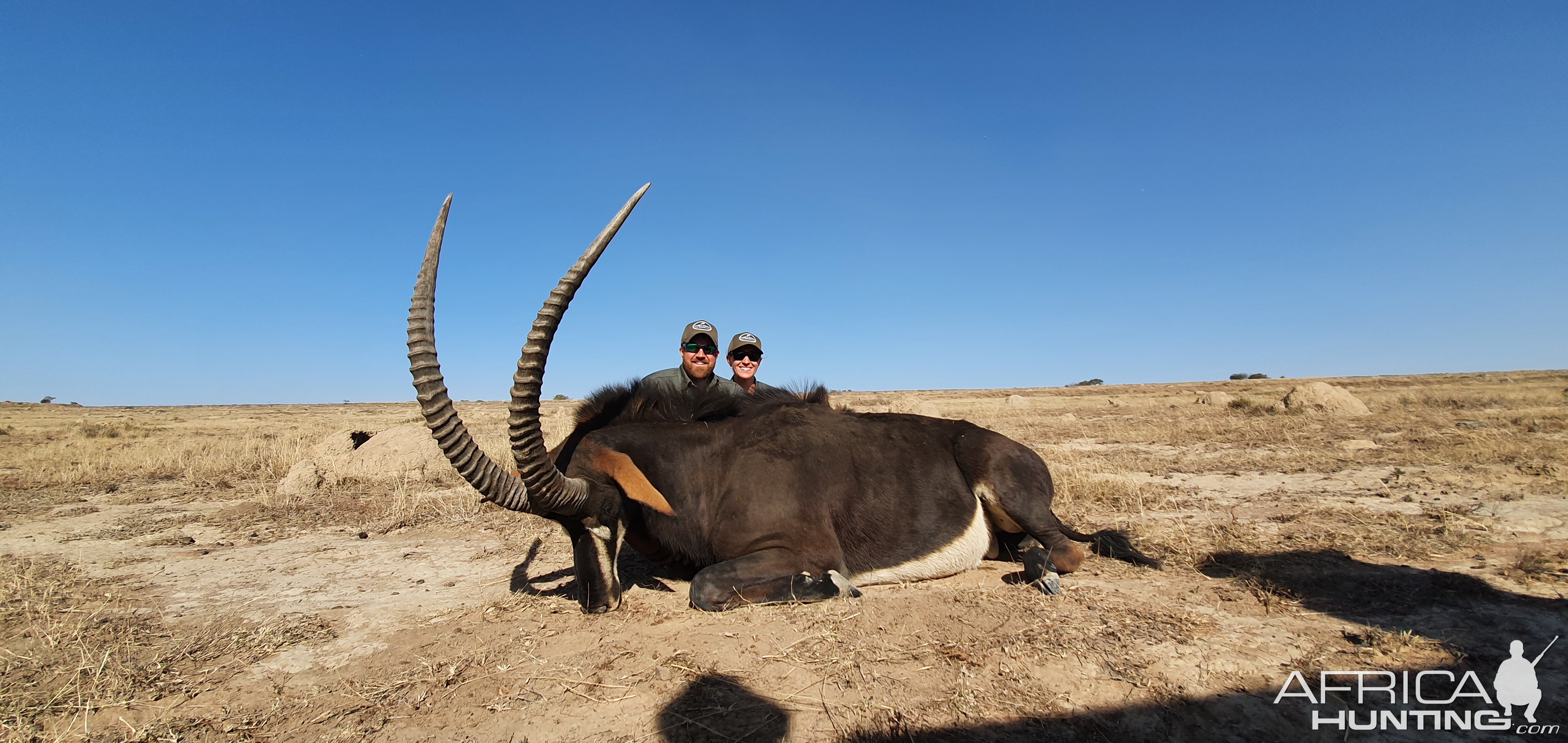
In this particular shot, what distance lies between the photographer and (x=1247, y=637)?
386 centimetres

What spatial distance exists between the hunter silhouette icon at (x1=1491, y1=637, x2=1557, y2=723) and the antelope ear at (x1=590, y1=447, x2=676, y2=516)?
4.49 m

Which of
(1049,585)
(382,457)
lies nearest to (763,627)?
(1049,585)

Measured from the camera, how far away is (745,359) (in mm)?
8977

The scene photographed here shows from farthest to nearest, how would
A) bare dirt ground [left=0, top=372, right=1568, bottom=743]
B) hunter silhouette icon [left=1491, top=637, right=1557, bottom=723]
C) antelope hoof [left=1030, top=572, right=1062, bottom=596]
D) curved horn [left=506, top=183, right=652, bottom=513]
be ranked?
antelope hoof [left=1030, top=572, right=1062, bottom=596] < curved horn [left=506, top=183, right=652, bottom=513] < bare dirt ground [left=0, top=372, right=1568, bottom=743] < hunter silhouette icon [left=1491, top=637, right=1557, bottom=723]

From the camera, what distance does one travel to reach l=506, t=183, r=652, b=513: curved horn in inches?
153

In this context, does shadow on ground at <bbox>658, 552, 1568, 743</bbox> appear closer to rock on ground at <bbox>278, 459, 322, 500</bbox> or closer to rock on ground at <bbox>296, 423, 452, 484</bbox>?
rock on ground at <bbox>278, 459, 322, 500</bbox>

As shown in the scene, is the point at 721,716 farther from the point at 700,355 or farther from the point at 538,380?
the point at 700,355

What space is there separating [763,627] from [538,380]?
6.90 feet

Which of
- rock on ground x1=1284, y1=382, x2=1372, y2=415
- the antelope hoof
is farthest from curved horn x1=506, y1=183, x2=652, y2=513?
rock on ground x1=1284, y1=382, x2=1372, y2=415

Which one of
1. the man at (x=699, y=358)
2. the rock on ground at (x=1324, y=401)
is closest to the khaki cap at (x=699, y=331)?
the man at (x=699, y=358)

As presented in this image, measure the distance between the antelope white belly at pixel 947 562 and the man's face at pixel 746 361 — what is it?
163 inches

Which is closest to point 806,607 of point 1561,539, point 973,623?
point 973,623

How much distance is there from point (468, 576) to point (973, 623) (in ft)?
15.0

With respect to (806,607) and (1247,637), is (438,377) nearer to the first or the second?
(806,607)
